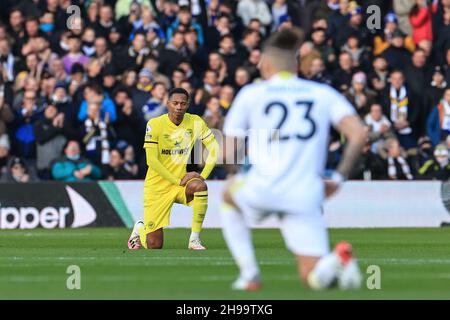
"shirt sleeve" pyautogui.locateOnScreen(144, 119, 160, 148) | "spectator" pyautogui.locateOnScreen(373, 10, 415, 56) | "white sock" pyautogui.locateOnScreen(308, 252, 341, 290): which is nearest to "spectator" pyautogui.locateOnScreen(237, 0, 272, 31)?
"spectator" pyautogui.locateOnScreen(373, 10, 415, 56)

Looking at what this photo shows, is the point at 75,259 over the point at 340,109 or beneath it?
beneath

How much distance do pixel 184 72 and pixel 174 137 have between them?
714 cm

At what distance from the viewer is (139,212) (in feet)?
77.3

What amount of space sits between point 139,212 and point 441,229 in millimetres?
5256

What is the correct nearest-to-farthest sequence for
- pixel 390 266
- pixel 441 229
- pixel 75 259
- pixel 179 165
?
pixel 390 266, pixel 75 259, pixel 179 165, pixel 441 229

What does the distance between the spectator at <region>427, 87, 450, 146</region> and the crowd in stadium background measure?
0.7 inches

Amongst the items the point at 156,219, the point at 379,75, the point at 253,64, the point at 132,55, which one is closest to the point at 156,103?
the point at 132,55

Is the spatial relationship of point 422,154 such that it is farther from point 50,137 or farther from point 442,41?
point 50,137

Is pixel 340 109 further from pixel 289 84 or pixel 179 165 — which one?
pixel 179 165

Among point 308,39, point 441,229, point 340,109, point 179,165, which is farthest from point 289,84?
point 308,39

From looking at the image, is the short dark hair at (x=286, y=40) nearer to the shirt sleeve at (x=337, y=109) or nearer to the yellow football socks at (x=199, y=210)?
the shirt sleeve at (x=337, y=109)

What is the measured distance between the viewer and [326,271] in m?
9.65

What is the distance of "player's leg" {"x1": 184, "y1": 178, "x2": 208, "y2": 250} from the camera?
17.4 m
